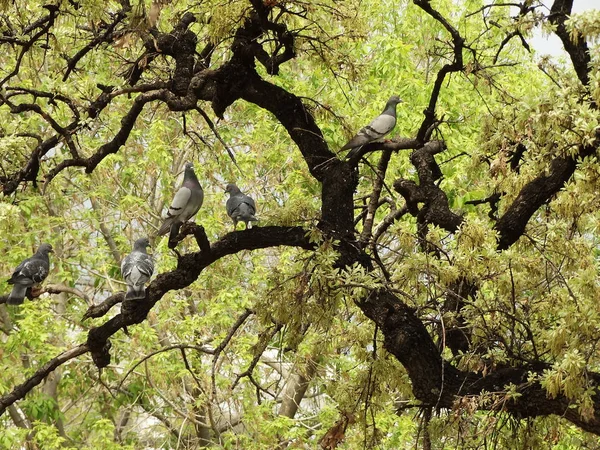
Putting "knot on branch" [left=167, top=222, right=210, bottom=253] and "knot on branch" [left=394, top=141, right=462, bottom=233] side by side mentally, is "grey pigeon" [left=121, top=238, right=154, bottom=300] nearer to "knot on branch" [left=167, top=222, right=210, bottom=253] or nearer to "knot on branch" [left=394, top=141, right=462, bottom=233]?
"knot on branch" [left=167, top=222, right=210, bottom=253]

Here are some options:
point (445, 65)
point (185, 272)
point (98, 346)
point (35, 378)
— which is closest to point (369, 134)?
point (445, 65)

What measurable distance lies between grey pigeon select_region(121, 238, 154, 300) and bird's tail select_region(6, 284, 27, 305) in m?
0.93

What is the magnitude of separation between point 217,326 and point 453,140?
3.17m

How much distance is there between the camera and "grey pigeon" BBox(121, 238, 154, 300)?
15.4 ft

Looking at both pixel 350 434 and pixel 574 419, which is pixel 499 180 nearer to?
pixel 574 419

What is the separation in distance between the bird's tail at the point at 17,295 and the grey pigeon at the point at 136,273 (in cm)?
93

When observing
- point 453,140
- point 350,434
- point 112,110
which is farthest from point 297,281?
point 112,110

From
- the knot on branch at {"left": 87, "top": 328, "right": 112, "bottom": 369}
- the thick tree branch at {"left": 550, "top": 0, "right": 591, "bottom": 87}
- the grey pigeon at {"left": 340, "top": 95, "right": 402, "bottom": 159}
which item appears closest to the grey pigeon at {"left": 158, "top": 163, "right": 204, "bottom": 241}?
the knot on branch at {"left": 87, "top": 328, "right": 112, "bottom": 369}

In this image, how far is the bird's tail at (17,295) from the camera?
5809mm

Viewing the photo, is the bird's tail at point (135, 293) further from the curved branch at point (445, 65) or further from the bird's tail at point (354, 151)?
the curved branch at point (445, 65)

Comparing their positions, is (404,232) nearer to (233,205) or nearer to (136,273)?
(136,273)

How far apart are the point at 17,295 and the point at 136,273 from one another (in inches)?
55.4

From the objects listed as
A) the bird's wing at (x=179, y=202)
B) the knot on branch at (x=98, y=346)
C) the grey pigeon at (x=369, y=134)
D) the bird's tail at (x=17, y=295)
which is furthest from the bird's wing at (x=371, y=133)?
the bird's tail at (x=17, y=295)

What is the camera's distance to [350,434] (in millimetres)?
7195
